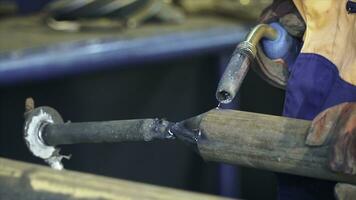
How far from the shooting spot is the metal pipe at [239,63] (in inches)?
17.1

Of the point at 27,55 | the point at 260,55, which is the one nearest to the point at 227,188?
the point at 27,55

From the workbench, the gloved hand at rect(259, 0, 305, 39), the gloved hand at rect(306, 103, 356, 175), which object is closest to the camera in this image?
the gloved hand at rect(306, 103, 356, 175)

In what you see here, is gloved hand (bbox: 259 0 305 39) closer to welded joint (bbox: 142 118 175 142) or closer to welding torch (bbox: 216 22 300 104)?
welding torch (bbox: 216 22 300 104)

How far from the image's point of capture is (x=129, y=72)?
1.41 m

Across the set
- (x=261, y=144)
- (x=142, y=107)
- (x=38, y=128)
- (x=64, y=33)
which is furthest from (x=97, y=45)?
(x=261, y=144)

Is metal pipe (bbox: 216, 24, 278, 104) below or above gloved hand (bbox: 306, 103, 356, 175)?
above

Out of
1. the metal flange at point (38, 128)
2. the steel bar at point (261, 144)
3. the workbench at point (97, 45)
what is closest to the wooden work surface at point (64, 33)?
the workbench at point (97, 45)

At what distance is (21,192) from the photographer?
0.44 meters

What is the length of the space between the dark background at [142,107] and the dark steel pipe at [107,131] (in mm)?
698

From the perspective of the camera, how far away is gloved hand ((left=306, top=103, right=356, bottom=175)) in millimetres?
369

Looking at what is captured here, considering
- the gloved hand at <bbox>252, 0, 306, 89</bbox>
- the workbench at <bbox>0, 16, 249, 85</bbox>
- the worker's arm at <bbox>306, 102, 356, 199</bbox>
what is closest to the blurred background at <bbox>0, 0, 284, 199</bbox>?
the workbench at <bbox>0, 16, 249, 85</bbox>

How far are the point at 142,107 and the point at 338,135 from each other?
3.55ft

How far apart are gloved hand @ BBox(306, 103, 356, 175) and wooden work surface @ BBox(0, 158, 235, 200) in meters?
0.06

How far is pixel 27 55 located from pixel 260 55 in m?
0.74
